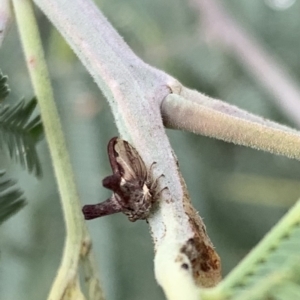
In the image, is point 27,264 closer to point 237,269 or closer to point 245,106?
point 245,106

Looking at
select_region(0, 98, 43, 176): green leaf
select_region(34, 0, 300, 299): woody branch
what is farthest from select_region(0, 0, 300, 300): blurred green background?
select_region(34, 0, 300, 299): woody branch

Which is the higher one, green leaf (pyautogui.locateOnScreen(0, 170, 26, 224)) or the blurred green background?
the blurred green background

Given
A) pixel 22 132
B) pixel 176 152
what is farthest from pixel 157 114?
pixel 176 152

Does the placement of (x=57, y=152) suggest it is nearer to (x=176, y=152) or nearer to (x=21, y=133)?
(x=21, y=133)

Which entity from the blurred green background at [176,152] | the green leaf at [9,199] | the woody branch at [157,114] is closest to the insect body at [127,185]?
the woody branch at [157,114]

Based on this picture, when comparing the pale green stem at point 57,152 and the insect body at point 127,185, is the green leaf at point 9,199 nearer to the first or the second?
the pale green stem at point 57,152

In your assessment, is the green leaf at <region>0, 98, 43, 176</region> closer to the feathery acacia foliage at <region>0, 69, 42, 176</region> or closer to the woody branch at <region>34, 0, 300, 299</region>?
the feathery acacia foliage at <region>0, 69, 42, 176</region>
